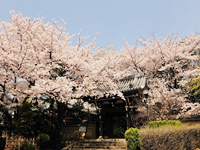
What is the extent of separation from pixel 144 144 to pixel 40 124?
876 cm

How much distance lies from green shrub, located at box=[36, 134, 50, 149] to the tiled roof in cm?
693

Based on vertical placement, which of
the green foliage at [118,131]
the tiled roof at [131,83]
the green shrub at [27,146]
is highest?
the tiled roof at [131,83]

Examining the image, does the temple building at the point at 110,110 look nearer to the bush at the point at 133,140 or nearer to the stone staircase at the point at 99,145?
the stone staircase at the point at 99,145

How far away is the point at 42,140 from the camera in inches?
566

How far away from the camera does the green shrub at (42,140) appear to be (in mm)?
14242

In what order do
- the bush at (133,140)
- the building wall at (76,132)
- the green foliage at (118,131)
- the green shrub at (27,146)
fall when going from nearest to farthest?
the bush at (133,140), the green shrub at (27,146), the building wall at (76,132), the green foliage at (118,131)

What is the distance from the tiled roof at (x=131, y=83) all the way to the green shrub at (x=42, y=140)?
693 centimetres

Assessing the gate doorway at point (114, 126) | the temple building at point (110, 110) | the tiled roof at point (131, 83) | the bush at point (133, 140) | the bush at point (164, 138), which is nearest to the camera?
the bush at point (164, 138)

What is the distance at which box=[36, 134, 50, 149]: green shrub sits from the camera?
14.2 meters

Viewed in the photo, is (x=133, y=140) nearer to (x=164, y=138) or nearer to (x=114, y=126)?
(x=164, y=138)

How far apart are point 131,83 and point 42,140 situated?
28.8 ft

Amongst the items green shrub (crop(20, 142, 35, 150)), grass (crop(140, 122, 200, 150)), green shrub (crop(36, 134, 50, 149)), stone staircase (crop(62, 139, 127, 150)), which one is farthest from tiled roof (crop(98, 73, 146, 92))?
green shrub (crop(20, 142, 35, 150))

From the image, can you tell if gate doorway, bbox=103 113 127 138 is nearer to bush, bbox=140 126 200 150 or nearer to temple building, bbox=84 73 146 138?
temple building, bbox=84 73 146 138

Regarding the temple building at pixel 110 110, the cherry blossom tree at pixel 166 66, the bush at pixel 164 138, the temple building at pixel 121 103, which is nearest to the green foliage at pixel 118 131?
the temple building at pixel 121 103
